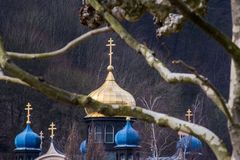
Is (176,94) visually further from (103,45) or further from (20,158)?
(20,158)

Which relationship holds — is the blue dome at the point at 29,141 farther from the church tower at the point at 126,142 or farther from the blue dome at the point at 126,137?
the blue dome at the point at 126,137

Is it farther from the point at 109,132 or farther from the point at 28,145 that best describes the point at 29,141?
the point at 109,132

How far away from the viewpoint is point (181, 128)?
103 inches

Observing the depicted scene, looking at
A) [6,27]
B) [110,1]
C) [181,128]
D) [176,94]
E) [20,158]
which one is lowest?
[181,128]

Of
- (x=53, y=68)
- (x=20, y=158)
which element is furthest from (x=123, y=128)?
(x=53, y=68)

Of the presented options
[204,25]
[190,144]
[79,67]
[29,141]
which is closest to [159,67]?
[204,25]

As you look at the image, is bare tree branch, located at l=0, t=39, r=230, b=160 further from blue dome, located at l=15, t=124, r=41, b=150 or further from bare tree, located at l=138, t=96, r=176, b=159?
bare tree, located at l=138, t=96, r=176, b=159

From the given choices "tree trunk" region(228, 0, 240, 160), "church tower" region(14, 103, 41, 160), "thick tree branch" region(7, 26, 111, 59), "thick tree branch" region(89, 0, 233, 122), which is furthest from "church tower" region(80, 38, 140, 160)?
"tree trunk" region(228, 0, 240, 160)

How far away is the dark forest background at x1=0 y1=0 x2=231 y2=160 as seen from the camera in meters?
28.8

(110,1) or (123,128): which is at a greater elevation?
(123,128)

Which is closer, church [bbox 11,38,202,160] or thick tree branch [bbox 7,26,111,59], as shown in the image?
thick tree branch [bbox 7,26,111,59]

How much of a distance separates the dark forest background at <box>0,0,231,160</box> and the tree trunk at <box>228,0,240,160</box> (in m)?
24.5

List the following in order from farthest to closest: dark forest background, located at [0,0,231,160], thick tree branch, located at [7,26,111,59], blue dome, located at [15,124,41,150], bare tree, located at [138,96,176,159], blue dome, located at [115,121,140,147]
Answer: dark forest background, located at [0,0,231,160] → bare tree, located at [138,96,176,159] → blue dome, located at [15,124,41,150] → blue dome, located at [115,121,140,147] → thick tree branch, located at [7,26,111,59]

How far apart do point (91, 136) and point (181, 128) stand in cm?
1675
